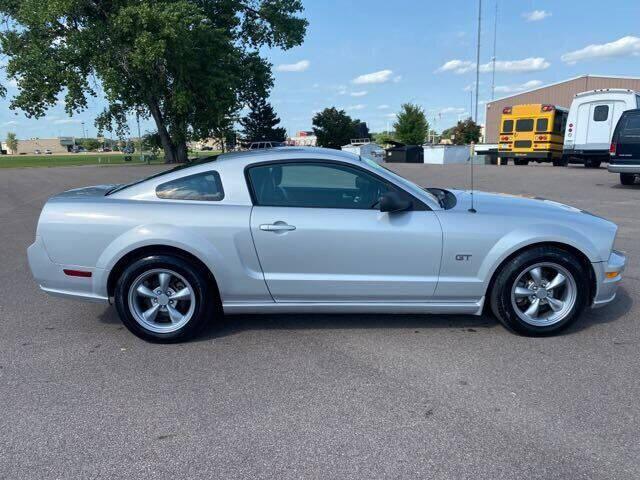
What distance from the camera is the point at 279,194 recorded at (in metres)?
4.00

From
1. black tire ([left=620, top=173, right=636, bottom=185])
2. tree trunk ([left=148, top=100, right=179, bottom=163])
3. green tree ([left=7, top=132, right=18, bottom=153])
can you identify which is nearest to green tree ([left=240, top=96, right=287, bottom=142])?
tree trunk ([left=148, top=100, right=179, bottom=163])

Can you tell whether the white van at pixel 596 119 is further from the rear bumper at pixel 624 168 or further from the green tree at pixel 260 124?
the green tree at pixel 260 124

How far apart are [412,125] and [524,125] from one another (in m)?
38.1

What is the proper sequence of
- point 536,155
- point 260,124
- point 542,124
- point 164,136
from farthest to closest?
1. point 260,124
2. point 164,136
3. point 536,155
4. point 542,124

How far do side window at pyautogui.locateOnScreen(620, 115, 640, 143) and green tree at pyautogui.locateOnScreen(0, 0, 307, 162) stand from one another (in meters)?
20.2

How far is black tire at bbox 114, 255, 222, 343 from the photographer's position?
3.87 m

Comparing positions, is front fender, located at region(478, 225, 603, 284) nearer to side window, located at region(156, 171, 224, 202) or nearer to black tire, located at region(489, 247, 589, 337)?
black tire, located at region(489, 247, 589, 337)

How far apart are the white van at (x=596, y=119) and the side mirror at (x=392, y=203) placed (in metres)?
19.6

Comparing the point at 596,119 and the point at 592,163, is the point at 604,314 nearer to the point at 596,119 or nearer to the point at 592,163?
the point at 596,119

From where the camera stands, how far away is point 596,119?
66.8ft

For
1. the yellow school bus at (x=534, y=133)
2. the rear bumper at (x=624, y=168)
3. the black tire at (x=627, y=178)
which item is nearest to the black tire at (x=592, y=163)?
the yellow school bus at (x=534, y=133)

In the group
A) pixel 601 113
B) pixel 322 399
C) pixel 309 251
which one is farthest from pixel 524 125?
pixel 322 399

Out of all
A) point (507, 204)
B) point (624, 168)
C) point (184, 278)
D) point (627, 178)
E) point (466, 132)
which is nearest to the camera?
point (184, 278)

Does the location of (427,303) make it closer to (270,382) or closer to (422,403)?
(422,403)
